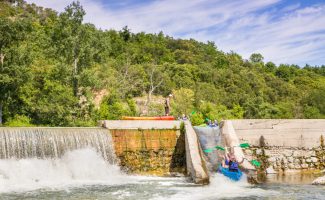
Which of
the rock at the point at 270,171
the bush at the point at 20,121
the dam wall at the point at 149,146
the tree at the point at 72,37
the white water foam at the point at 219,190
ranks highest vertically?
the tree at the point at 72,37

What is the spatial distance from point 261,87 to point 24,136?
142 feet

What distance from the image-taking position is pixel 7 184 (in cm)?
1459

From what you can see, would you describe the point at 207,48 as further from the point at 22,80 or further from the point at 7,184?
the point at 7,184

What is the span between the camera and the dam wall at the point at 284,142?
62.6ft

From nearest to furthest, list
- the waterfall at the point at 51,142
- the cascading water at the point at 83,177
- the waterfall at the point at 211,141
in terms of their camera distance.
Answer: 1. the cascading water at the point at 83,177
2. the waterfall at the point at 51,142
3. the waterfall at the point at 211,141

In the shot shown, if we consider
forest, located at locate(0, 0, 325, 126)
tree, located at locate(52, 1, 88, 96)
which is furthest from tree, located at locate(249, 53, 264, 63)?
tree, located at locate(52, 1, 88, 96)

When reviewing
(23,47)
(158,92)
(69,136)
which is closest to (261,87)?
(158,92)

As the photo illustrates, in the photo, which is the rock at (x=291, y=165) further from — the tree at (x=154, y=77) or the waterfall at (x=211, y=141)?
the tree at (x=154, y=77)

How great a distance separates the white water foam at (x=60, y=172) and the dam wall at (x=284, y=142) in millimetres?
5787

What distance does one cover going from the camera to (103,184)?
1498 cm

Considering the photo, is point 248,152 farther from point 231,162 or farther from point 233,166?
point 233,166

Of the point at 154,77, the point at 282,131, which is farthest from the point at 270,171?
the point at 154,77

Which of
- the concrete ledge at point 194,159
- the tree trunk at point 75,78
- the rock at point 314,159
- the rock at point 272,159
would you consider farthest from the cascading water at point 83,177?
the tree trunk at point 75,78

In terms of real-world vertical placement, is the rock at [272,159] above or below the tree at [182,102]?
below
